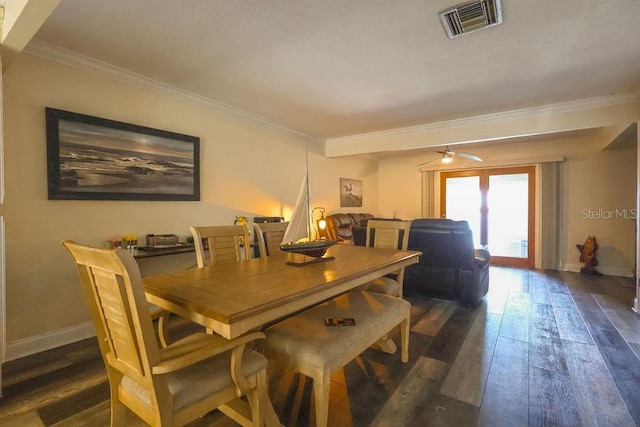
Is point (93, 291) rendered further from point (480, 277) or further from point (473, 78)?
point (480, 277)

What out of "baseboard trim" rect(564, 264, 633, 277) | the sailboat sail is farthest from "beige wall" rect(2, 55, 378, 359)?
"baseboard trim" rect(564, 264, 633, 277)

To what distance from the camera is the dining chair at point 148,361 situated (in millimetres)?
1029

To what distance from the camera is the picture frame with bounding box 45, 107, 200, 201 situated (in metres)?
2.52

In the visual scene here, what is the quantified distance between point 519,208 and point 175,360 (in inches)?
268

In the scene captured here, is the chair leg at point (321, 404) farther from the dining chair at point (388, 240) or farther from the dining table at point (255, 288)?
the dining chair at point (388, 240)

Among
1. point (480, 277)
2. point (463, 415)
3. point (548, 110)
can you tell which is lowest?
point (463, 415)

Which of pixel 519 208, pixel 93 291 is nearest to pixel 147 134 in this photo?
pixel 93 291

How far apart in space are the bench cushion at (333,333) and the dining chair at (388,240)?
21.3 inches

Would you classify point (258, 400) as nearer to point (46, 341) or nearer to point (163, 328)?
point (163, 328)

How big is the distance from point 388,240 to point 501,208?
4.48 m

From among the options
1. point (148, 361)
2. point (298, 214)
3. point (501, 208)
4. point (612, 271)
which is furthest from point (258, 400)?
point (612, 271)

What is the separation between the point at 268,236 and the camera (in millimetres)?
2781

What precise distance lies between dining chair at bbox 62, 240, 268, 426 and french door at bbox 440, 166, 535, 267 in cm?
625

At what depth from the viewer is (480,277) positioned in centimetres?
358
